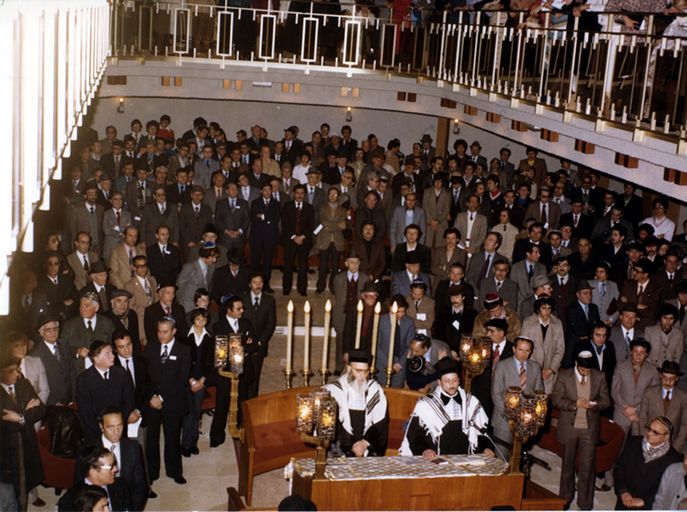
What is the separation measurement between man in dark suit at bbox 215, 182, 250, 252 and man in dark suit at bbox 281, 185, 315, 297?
68 centimetres

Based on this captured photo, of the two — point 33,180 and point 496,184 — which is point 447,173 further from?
point 33,180

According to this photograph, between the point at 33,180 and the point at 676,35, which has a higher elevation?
the point at 676,35

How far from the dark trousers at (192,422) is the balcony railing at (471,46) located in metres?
5.68

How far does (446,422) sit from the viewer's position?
7836 mm

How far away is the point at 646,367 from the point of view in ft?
31.1

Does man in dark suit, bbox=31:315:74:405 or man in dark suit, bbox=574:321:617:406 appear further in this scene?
man in dark suit, bbox=574:321:617:406

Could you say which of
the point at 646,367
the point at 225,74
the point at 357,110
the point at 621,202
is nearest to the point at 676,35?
the point at 646,367

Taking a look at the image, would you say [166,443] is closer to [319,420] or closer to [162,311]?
[162,311]

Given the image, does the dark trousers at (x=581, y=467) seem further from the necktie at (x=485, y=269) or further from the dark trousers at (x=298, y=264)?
the dark trousers at (x=298, y=264)

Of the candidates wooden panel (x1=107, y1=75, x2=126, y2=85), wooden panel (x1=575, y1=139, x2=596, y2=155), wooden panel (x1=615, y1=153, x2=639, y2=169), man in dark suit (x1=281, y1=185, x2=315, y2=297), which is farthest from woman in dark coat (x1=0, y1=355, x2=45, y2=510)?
wooden panel (x1=107, y1=75, x2=126, y2=85)

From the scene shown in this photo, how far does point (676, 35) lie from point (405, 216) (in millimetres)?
4475

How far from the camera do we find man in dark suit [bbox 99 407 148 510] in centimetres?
717

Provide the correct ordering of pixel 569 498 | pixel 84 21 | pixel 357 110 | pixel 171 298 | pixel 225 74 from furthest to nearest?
pixel 357 110 < pixel 225 74 < pixel 171 298 < pixel 569 498 < pixel 84 21

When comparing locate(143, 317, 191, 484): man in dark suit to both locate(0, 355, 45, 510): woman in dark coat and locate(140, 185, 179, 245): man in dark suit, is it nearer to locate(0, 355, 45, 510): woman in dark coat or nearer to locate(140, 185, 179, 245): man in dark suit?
locate(0, 355, 45, 510): woman in dark coat
